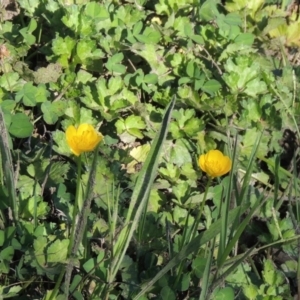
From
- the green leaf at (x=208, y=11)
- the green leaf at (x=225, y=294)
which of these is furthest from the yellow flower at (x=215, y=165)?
the green leaf at (x=208, y=11)

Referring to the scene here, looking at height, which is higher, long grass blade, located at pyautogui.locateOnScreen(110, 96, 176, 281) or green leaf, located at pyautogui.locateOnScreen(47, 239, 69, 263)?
long grass blade, located at pyautogui.locateOnScreen(110, 96, 176, 281)

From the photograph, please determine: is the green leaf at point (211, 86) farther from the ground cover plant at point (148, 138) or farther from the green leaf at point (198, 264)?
the green leaf at point (198, 264)

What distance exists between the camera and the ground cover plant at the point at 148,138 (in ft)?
6.54

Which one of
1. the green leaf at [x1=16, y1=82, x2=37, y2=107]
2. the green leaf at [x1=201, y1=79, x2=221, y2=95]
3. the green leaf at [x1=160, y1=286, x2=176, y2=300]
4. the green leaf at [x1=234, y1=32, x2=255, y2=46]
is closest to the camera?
the green leaf at [x1=160, y1=286, x2=176, y2=300]

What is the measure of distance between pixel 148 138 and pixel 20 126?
62cm

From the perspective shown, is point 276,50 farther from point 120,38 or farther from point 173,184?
point 173,184

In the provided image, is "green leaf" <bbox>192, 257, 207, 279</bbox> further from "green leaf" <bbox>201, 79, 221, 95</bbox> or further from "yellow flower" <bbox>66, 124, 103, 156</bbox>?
"green leaf" <bbox>201, 79, 221, 95</bbox>

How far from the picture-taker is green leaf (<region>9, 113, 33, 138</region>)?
2334 mm

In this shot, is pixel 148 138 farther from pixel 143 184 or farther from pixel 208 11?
pixel 143 184

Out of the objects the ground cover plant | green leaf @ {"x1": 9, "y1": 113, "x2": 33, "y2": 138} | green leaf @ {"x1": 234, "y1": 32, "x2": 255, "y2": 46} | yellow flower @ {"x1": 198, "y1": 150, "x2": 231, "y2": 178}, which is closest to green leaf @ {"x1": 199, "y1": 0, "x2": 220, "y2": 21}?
the ground cover plant

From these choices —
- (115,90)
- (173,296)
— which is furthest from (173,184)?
(173,296)

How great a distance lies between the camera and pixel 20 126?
2348 mm

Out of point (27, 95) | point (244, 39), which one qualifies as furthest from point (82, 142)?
point (244, 39)

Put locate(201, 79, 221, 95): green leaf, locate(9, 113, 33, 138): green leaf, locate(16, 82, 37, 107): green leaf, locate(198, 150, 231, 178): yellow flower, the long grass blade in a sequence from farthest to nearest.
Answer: locate(201, 79, 221, 95): green leaf, locate(16, 82, 37, 107): green leaf, locate(9, 113, 33, 138): green leaf, locate(198, 150, 231, 178): yellow flower, the long grass blade
